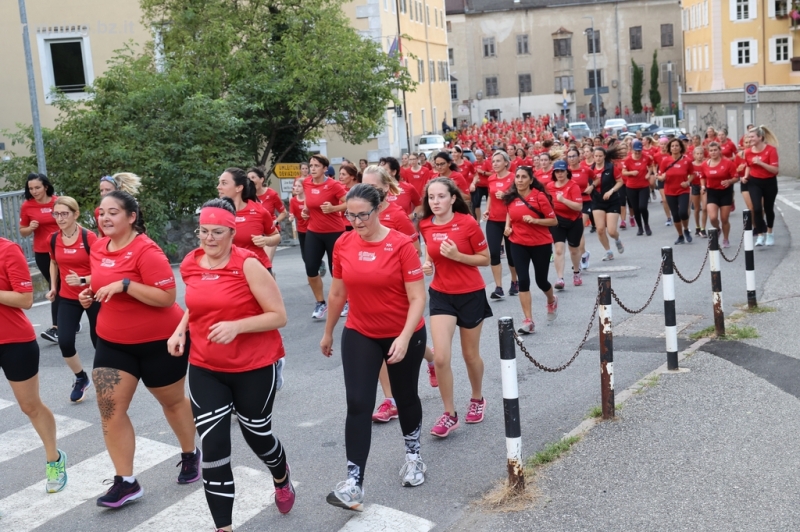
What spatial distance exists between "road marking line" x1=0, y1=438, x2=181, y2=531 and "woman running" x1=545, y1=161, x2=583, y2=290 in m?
7.27

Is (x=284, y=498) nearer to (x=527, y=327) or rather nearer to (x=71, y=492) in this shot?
(x=71, y=492)

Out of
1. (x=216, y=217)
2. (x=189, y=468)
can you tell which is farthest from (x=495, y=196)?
(x=216, y=217)

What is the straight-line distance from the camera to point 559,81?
3659 inches

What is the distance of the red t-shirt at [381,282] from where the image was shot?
19.8ft

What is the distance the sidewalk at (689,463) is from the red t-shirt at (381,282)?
1269 millimetres

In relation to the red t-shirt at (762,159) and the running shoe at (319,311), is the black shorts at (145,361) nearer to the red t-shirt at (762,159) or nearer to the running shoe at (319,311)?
the running shoe at (319,311)

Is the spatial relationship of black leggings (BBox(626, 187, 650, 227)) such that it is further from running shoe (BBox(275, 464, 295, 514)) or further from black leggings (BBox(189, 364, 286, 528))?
black leggings (BBox(189, 364, 286, 528))

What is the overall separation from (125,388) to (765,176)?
12625 millimetres

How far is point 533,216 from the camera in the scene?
10953 millimetres

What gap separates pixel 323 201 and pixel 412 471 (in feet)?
20.8

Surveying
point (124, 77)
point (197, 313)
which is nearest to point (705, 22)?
point (124, 77)

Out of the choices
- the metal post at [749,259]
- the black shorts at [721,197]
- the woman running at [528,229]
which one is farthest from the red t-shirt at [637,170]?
the woman running at [528,229]

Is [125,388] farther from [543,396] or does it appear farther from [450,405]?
[543,396]

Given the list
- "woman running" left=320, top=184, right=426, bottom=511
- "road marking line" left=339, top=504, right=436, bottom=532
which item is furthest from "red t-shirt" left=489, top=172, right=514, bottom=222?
"road marking line" left=339, top=504, right=436, bottom=532
